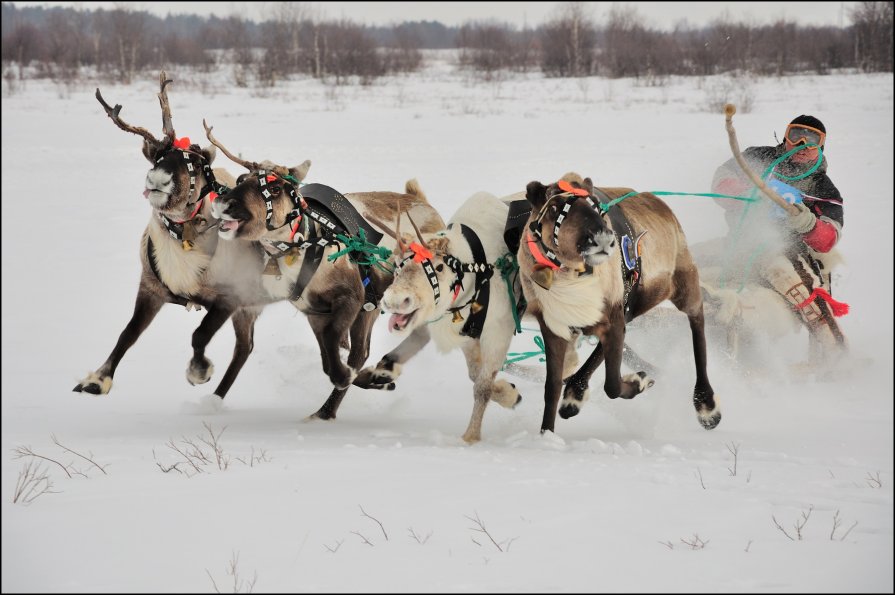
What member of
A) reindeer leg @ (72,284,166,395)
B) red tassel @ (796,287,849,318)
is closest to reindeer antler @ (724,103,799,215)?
red tassel @ (796,287,849,318)

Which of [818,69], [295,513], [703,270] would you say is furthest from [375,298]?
[818,69]

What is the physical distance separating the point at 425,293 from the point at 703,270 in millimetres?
3040

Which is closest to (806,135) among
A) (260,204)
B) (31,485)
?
(260,204)

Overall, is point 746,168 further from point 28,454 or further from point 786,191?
point 28,454

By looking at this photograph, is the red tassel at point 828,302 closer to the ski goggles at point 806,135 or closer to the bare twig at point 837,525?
the ski goggles at point 806,135

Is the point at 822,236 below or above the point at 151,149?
below

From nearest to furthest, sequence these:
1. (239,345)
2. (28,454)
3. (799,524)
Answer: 1. (799,524)
2. (28,454)
3. (239,345)

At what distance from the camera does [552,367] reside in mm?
5395

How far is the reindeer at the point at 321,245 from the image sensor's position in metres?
5.50

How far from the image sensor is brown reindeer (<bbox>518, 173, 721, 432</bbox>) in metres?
4.82

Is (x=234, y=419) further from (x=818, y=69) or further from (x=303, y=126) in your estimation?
(x=818, y=69)

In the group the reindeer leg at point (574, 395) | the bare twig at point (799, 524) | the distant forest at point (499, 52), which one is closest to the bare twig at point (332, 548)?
the bare twig at point (799, 524)

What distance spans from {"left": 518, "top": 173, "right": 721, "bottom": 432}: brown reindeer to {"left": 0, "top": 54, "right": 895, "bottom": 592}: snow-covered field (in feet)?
1.02

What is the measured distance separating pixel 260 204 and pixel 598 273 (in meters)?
1.86
